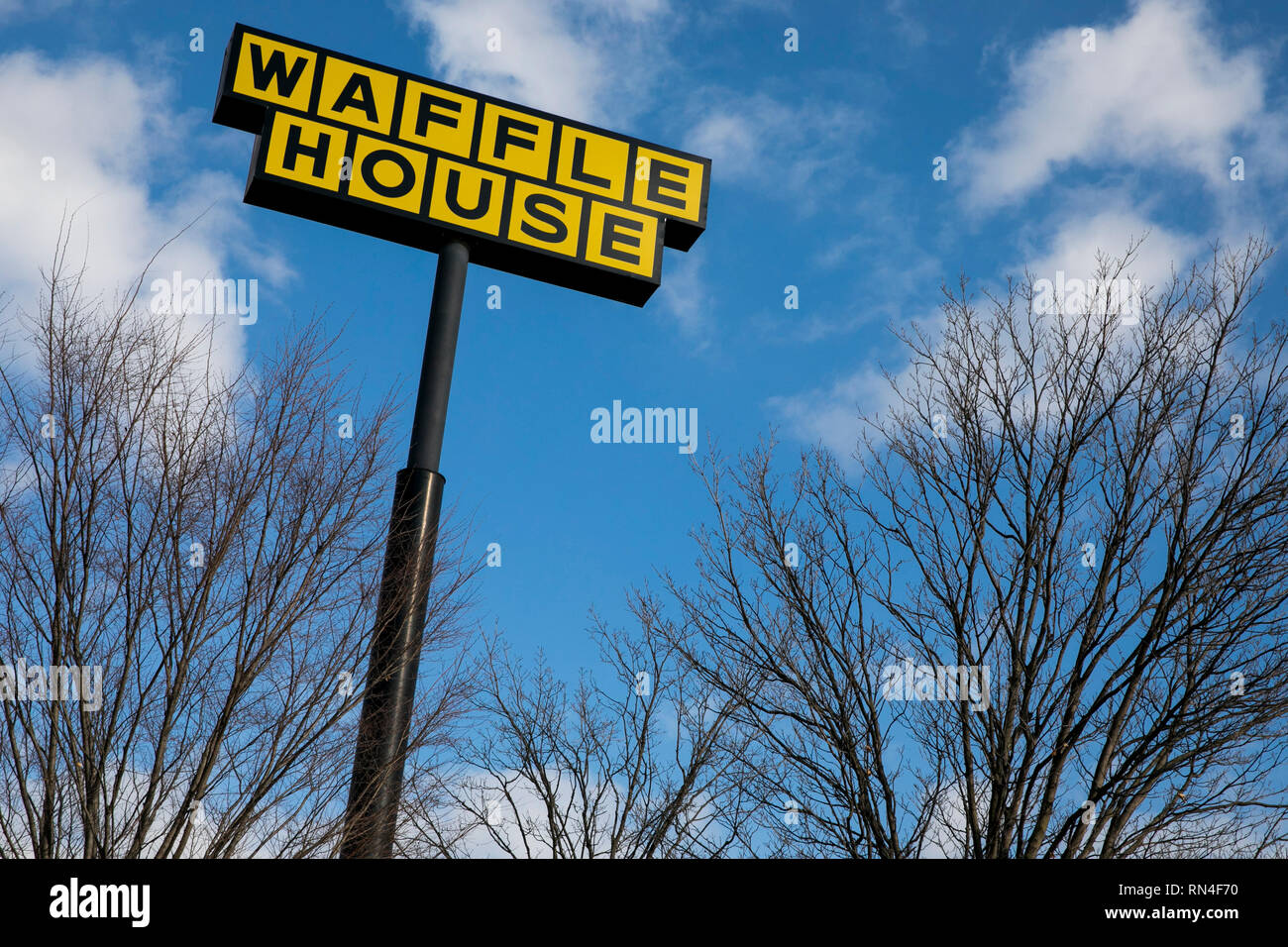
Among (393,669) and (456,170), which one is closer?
(393,669)

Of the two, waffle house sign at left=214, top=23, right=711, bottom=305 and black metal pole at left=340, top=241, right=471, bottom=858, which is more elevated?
waffle house sign at left=214, top=23, right=711, bottom=305

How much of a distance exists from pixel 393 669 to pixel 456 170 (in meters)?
5.71

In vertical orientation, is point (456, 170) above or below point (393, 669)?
above

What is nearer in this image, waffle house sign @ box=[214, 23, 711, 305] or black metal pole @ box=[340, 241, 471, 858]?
black metal pole @ box=[340, 241, 471, 858]

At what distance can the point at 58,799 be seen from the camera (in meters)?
6.60

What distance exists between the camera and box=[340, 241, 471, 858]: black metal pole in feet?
24.7

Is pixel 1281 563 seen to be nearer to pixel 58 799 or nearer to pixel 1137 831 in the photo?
pixel 1137 831

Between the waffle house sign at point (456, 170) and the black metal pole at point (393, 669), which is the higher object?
the waffle house sign at point (456, 170)

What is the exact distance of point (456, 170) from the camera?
Answer: 11.2m

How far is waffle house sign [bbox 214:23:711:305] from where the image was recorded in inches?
416

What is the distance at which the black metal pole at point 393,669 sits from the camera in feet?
24.7

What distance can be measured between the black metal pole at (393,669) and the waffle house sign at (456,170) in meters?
3.11

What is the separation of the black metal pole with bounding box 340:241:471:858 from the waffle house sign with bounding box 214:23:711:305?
3105 mm
